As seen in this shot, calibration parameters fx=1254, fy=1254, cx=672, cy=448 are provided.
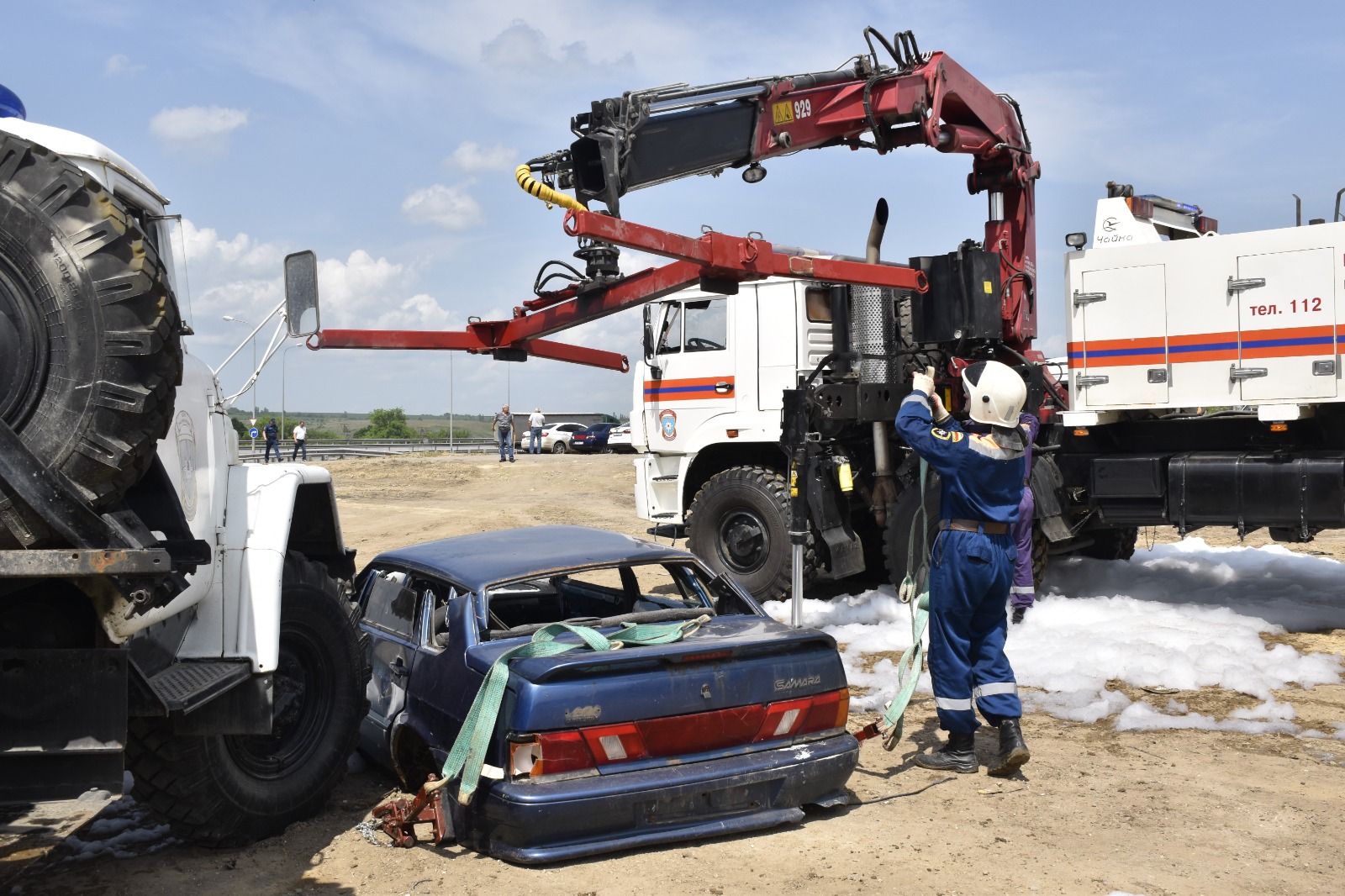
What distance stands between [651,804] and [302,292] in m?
2.46

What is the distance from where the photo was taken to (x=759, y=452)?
11.7 meters

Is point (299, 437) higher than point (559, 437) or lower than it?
higher

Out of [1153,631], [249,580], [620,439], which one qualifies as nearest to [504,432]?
[620,439]

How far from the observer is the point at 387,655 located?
5.98 meters

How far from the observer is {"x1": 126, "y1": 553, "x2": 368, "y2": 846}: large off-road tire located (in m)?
4.69

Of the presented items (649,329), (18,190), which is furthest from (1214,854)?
(649,329)

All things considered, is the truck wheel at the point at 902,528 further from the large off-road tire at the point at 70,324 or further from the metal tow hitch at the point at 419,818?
the large off-road tire at the point at 70,324

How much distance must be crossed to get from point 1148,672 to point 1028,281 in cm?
432

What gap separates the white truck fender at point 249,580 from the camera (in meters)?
4.85

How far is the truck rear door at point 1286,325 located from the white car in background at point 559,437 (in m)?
35.9

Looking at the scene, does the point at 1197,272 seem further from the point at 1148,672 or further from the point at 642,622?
the point at 642,622

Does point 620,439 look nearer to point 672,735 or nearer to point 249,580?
point 249,580

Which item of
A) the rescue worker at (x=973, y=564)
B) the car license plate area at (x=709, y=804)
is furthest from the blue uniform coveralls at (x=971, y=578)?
the car license plate area at (x=709, y=804)

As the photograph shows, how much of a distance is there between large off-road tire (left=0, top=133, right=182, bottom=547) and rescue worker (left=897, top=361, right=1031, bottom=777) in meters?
3.78
